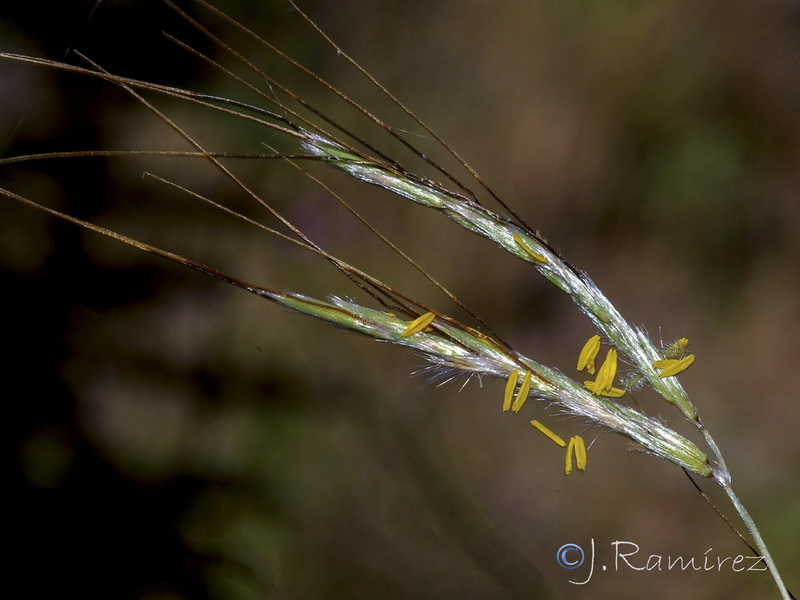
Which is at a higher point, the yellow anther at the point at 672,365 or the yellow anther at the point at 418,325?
the yellow anther at the point at 672,365

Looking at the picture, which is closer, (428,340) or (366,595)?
(428,340)

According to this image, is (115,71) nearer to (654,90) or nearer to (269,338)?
(269,338)

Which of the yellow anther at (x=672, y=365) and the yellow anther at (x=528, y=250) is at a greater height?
the yellow anther at (x=528, y=250)

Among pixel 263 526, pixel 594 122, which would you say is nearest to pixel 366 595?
pixel 263 526

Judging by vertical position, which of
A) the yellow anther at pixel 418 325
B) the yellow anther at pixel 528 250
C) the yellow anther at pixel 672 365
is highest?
the yellow anther at pixel 528 250
